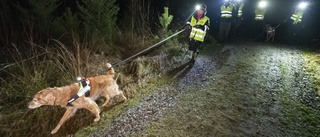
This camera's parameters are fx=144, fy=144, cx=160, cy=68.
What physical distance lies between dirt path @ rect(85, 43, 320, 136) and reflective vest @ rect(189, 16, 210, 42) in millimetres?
989

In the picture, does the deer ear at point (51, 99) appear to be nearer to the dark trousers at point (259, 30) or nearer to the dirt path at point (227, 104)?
the dirt path at point (227, 104)

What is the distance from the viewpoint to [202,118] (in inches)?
104

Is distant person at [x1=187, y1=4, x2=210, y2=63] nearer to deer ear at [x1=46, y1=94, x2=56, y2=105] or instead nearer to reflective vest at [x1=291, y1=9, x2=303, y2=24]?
deer ear at [x1=46, y1=94, x2=56, y2=105]

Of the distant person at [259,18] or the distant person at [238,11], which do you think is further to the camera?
the distant person at [259,18]

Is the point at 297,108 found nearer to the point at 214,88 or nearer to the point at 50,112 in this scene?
the point at 214,88

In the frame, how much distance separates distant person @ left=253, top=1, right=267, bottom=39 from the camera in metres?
8.07

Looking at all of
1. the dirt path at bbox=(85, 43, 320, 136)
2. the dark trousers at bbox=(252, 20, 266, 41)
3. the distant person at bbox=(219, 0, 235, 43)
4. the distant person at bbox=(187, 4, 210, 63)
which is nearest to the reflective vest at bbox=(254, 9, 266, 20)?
the dark trousers at bbox=(252, 20, 266, 41)

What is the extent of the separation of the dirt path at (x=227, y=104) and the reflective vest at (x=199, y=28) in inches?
39.0

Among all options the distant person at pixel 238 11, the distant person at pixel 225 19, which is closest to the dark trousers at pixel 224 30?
the distant person at pixel 225 19

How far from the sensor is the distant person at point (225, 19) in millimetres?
7113

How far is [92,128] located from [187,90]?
86.4 inches

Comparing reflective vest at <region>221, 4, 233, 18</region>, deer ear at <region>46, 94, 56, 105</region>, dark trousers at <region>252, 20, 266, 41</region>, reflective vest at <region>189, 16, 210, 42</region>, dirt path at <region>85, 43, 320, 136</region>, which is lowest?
dirt path at <region>85, 43, 320, 136</region>

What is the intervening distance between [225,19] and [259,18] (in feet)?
8.45

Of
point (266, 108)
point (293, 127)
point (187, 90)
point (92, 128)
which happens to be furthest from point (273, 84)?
point (92, 128)
